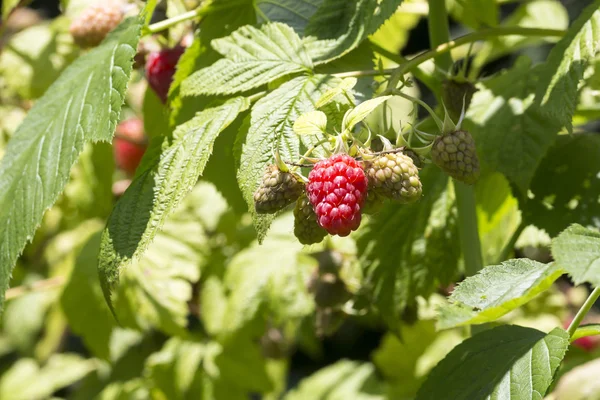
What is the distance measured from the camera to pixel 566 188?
126cm

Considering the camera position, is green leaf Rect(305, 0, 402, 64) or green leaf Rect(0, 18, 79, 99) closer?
green leaf Rect(305, 0, 402, 64)

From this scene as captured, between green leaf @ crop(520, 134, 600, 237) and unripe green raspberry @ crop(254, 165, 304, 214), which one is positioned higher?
unripe green raspberry @ crop(254, 165, 304, 214)

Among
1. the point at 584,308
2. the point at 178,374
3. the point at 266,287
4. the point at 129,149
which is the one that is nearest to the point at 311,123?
the point at 584,308

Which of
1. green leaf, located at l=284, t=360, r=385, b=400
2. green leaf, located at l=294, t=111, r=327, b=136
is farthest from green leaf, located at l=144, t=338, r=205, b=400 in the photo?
green leaf, located at l=294, t=111, r=327, b=136

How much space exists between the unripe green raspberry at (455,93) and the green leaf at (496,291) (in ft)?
1.14

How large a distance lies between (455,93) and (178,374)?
3.89 feet

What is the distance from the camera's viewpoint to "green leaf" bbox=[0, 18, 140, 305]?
43.2 inches

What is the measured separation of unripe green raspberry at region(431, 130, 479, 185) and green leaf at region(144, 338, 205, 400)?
1287 millimetres

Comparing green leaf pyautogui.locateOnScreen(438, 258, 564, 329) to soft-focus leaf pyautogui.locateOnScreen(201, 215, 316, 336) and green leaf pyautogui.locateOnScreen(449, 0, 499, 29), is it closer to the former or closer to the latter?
green leaf pyautogui.locateOnScreen(449, 0, 499, 29)

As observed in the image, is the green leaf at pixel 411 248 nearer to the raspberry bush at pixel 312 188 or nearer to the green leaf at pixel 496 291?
the raspberry bush at pixel 312 188

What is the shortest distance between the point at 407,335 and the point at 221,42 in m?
1.30

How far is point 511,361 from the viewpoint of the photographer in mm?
950

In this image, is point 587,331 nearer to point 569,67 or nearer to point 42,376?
point 569,67

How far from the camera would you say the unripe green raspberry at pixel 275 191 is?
92 centimetres
